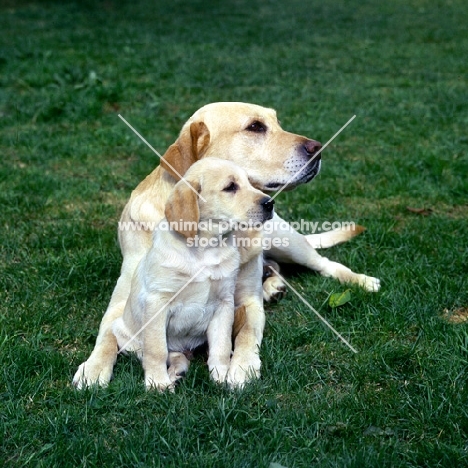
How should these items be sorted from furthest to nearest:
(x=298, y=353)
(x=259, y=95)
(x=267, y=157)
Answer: (x=259, y=95) < (x=267, y=157) < (x=298, y=353)

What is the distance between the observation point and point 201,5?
19656mm

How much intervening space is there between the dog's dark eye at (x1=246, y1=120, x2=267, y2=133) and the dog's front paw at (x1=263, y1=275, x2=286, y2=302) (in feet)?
3.05

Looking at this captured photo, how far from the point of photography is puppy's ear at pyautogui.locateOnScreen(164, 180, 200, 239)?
131 inches

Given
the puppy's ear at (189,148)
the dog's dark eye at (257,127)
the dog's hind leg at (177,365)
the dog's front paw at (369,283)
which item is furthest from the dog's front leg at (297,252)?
the dog's hind leg at (177,365)

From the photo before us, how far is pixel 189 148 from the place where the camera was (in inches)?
158

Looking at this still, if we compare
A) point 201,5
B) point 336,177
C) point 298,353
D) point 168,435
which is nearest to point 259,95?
point 336,177

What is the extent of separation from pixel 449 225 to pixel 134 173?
2819mm

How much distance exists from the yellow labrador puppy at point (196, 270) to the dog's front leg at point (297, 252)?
1147 mm

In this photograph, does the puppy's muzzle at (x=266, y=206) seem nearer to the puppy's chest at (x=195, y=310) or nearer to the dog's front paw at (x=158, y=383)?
the puppy's chest at (x=195, y=310)

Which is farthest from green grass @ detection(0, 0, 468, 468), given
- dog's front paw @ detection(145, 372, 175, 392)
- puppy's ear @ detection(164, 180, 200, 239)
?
puppy's ear @ detection(164, 180, 200, 239)

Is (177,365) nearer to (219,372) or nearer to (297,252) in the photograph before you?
(219,372)

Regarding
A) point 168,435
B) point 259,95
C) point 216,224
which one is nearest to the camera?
point 168,435

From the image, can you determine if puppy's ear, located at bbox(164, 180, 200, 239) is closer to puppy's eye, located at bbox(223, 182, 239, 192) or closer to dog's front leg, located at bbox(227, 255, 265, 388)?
puppy's eye, located at bbox(223, 182, 239, 192)

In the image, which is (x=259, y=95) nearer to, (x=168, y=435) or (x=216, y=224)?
(x=216, y=224)
